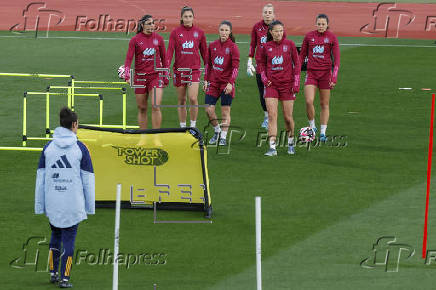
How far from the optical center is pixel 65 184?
12.3 meters

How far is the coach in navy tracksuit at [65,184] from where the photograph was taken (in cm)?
1227

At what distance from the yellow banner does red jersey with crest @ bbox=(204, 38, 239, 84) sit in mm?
5560

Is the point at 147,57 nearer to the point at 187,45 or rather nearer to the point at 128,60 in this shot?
the point at 128,60

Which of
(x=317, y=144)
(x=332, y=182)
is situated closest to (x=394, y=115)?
(x=317, y=144)

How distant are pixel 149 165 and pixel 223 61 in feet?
19.1

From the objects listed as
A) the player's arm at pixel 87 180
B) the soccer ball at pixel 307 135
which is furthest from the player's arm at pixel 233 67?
the player's arm at pixel 87 180

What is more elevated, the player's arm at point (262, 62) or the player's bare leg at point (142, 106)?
the player's arm at point (262, 62)

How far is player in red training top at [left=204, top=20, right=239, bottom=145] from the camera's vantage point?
21172 millimetres

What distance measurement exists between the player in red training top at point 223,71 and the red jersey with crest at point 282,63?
951mm

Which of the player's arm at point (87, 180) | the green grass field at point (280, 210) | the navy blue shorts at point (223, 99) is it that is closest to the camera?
the player's arm at point (87, 180)

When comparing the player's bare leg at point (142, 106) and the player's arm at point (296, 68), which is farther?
the player's bare leg at point (142, 106)

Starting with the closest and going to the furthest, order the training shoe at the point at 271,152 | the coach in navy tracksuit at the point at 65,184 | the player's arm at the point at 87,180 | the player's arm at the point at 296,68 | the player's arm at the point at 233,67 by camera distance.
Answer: the coach in navy tracksuit at the point at 65,184 → the player's arm at the point at 87,180 → the player's arm at the point at 296,68 → the training shoe at the point at 271,152 → the player's arm at the point at 233,67

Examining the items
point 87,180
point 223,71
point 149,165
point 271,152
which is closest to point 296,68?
point 271,152

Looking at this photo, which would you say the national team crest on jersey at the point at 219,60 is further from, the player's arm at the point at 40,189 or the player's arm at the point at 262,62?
the player's arm at the point at 40,189
